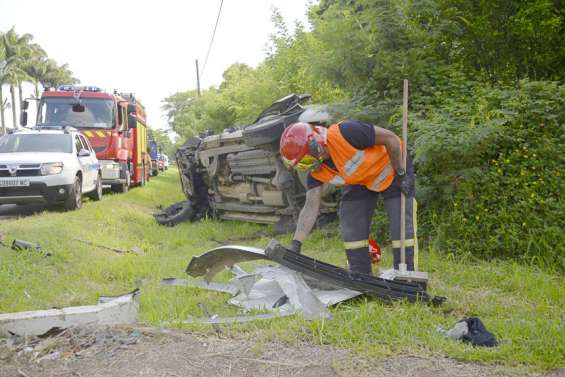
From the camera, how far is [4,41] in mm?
46094

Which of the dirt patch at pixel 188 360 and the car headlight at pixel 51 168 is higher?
the car headlight at pixel 51 168

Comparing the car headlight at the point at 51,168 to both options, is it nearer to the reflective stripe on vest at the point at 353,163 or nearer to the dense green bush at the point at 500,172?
the dense green bush at the point at 500,172

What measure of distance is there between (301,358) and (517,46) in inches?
202

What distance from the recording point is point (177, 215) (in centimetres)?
949

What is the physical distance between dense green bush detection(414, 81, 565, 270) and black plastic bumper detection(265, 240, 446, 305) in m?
1.75

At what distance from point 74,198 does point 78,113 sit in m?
4.15

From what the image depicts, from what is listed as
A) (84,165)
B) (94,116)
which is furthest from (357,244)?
(94,116)

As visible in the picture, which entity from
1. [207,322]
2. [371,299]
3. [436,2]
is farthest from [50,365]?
[436,2]

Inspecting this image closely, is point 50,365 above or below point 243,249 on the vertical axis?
below

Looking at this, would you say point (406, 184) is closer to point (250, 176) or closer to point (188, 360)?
point (188, 360)

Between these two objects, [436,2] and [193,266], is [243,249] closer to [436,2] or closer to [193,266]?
[193,266]

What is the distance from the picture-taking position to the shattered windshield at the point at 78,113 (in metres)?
12.4

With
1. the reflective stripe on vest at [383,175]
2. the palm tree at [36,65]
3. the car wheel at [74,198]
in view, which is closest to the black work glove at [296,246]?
the reflective stripe on vest at [383,175]

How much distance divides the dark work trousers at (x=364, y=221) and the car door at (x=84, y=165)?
7.04 m
